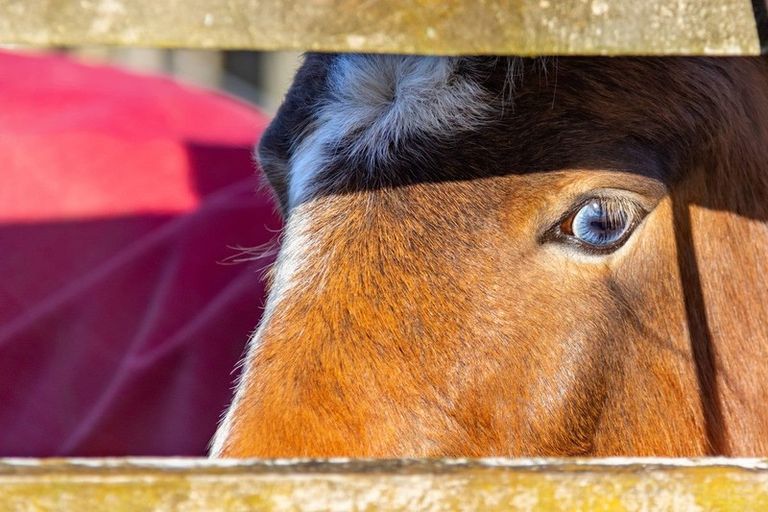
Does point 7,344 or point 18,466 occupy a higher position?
point 18,466

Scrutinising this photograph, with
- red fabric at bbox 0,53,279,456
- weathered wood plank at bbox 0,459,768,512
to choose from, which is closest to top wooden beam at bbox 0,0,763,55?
weathered wood plank at bbox 0,459,768,512

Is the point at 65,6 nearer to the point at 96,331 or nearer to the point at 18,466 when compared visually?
the point at 18,466

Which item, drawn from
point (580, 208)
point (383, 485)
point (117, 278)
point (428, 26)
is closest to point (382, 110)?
point (580, 208)

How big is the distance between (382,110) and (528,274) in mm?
356

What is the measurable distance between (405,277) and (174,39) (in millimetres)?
535

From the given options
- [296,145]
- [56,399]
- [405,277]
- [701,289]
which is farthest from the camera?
[56,399]

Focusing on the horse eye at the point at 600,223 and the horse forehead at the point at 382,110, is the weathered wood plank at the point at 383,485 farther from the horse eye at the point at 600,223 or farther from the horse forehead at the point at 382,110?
the horse forehead at the point at 382,110

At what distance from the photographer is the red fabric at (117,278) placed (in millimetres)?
2199

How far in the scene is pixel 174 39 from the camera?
78 cm

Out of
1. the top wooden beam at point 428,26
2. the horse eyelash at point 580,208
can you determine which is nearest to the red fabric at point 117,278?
the horse eyelash at point 580,208

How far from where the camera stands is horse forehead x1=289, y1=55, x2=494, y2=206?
4.23 feet

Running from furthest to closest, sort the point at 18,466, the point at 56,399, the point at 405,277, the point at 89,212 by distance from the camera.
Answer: the point at 89,212
the point at 56,399
the point at 405,277
the point at 18,466

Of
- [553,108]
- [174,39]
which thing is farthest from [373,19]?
[553,108]

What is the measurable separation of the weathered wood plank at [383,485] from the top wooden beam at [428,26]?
0.36 metres
